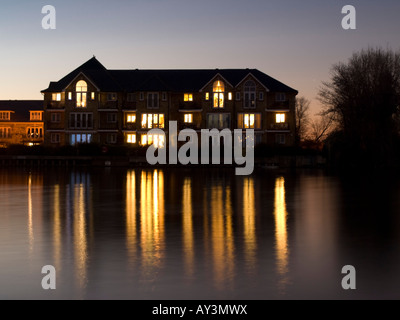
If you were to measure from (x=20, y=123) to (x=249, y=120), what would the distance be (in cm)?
5842

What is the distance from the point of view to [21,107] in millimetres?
131375

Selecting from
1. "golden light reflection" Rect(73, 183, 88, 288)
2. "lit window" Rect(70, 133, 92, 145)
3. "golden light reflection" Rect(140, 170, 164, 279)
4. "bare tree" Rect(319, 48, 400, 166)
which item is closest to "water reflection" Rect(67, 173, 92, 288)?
"golden light reflection" Rect(73, 183, 88, 288)

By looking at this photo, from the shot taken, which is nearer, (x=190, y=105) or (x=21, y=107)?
(x=190, y=105)

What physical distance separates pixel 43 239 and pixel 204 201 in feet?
42.3

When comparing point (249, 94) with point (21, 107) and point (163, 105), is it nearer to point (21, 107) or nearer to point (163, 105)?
point (163, 105)

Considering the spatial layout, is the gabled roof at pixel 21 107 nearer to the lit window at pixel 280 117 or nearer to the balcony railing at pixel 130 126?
the balcony railing at pixel 130 126

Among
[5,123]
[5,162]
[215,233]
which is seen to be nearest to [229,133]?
[5,162]

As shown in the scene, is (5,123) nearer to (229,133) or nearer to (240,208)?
(229,133)

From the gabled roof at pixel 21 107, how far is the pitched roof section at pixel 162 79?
3188 centimetres

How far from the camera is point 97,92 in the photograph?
94.5m

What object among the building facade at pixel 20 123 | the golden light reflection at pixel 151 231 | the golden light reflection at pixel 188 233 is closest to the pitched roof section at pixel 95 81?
the building facade at pixel 20 123

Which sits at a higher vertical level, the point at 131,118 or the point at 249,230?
the point at 131,118

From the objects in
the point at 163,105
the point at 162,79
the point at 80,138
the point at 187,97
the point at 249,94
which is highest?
the point at 162,79

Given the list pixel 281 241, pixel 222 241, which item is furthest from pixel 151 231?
pixel 281 241
